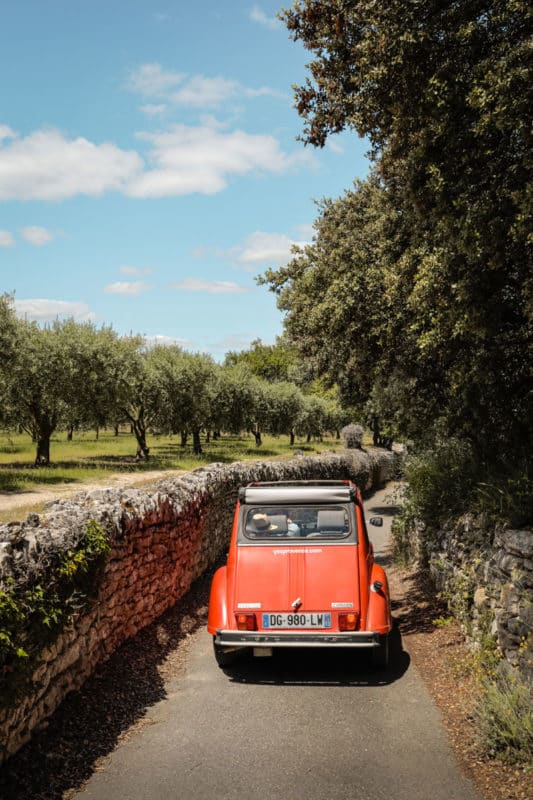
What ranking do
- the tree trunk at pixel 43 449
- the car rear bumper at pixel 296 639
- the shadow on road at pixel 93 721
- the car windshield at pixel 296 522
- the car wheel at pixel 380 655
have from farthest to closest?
the tree trunk at pixel 43 449 < the car windshield at pixel 296 522 < the car wheel at pixel 380 655 < the car rear bumper at pixel 296 639 < the shadow on road at pixel 93 721

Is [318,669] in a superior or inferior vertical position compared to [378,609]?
inferior

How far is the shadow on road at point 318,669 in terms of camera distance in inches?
280

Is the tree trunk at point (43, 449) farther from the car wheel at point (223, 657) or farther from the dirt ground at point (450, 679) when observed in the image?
the car wheel at point (223, 657)

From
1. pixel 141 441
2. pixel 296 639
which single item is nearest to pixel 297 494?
pixel 296 639

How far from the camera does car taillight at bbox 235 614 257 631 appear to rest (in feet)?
23.7

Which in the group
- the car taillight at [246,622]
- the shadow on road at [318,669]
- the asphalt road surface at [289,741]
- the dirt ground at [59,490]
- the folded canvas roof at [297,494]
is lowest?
the shadow on road at [318,669]

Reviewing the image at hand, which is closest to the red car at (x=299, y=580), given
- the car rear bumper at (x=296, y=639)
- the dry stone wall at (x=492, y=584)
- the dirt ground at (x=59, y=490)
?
the car rear bumper at (x=296, y=639)

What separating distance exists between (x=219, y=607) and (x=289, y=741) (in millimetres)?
2099

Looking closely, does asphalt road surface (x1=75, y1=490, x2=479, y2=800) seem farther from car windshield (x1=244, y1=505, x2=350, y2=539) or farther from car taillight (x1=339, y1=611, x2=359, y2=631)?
car windshield (x1=244, y1=505, x2=350, y2=539)

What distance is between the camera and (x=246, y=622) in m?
7.23

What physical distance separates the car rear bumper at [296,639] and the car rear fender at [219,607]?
144 millimetres

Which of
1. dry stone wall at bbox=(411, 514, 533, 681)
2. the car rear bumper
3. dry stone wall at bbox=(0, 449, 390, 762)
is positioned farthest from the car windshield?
dry stone wall at bbox=(411, 514, 533, 681)

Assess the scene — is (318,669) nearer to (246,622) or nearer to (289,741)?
(246,622)

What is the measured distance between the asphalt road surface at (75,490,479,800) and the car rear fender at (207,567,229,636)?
611mm
